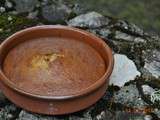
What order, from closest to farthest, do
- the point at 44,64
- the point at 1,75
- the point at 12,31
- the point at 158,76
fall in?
the point at 1,75 < the point at 44,64 < the point at 158,76 < the point at 12,31

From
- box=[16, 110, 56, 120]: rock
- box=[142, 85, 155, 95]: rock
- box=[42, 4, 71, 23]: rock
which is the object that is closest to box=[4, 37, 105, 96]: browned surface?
box=[16, 110, 56, 120]: rock

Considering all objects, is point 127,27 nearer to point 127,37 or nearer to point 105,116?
point 127,37

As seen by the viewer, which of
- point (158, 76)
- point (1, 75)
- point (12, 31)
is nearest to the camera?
point (1, 75)

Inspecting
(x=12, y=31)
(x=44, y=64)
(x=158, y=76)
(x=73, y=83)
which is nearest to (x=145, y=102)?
(x=158, y=76)

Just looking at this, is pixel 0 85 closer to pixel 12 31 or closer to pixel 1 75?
pixel 1 75

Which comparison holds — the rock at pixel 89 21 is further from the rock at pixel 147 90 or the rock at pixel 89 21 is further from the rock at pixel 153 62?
the rock at pixel 147 90

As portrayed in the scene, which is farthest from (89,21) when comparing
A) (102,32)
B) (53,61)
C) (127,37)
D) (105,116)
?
(105,116)
